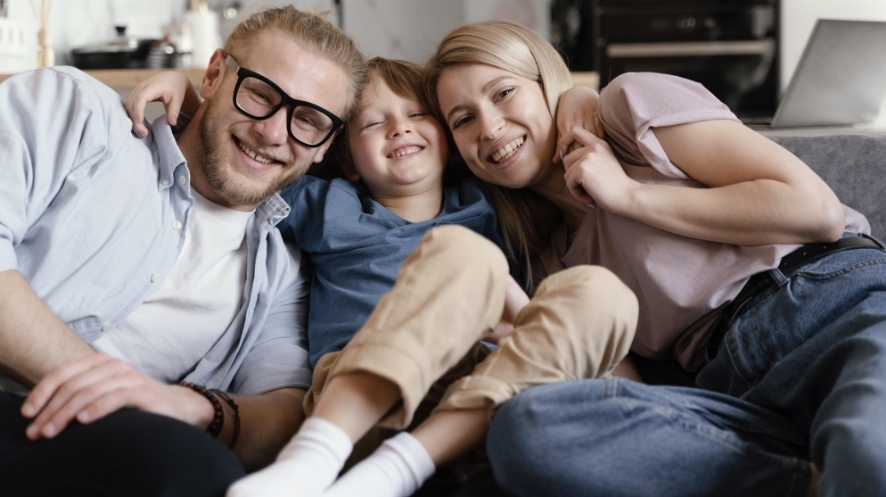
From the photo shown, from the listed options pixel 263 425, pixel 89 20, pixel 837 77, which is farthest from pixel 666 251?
pixel 89 20

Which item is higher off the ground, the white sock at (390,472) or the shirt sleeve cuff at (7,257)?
the shirt sleeve cuff at (7,257)

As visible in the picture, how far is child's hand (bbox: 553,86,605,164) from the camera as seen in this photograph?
4.67 feet

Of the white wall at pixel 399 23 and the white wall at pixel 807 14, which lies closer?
the white wall at pixel 807 14

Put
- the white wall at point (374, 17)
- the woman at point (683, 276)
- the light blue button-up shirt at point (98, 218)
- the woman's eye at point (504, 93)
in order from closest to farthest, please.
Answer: the woman at point (683, 276)
the light blue button-up shirt at point (98, 218)
the woman's eye at point (504, 93)
the white wall at point (374, 17)

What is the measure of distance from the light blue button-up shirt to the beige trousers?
1.48ft

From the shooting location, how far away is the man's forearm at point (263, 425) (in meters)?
1.14

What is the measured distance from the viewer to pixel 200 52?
2.79m

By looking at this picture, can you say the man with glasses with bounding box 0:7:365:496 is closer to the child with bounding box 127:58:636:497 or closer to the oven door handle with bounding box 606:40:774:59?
the child with bounding box 127:58:636:497

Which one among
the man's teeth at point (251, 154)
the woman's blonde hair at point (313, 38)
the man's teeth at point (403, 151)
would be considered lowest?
the man's teeth at point (403, 151)

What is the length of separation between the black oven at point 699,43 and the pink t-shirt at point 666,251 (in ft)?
8.06

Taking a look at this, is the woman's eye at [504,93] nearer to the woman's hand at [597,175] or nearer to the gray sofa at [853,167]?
the woman's hand at [597,175]

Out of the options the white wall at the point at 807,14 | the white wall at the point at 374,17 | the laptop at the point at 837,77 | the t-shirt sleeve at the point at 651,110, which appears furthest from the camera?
the white wall at the point at 807,14

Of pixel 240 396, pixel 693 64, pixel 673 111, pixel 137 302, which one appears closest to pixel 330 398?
pixel 240 396

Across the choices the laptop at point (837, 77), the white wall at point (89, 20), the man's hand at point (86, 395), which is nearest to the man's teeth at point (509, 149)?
the man's hand at point (86, 395)
